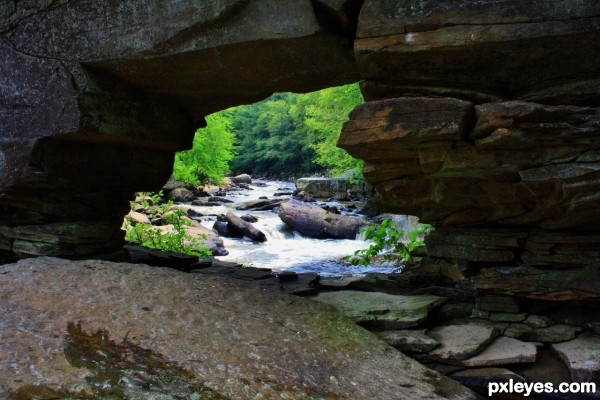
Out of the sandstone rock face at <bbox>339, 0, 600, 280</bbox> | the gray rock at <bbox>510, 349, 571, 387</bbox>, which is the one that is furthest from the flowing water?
the gray rock at <bbox>510, 349, 571, 387</bbox>

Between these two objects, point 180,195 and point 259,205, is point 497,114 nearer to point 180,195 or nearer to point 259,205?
point 259,205

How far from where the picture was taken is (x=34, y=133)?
5.14m

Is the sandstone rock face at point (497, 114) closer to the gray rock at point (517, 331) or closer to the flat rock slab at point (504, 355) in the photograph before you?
the gray rock at point (517, 331)

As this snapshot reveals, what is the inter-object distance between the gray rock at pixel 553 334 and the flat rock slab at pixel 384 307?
2.94 feet

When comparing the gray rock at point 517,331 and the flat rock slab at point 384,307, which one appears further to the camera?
the flat rock slab at point 384,307

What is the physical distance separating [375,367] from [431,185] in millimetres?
1836

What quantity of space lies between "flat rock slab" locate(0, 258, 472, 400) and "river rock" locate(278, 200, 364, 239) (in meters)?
11.3

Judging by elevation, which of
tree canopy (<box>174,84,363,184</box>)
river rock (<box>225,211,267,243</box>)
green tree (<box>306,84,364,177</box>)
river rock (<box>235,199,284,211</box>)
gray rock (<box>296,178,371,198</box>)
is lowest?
river rock (<box>225,211,267,243</box>)

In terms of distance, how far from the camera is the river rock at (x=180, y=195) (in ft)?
76.0

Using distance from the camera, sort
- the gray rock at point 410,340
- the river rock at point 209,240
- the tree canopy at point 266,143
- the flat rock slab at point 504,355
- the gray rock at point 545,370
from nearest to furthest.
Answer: the gray rock at point 545,370, the flat rock slab at point 504,355, the gray rock at point 410,340, the river rock at point 209,240, the tree canopy at point 266,143

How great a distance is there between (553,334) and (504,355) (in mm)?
599

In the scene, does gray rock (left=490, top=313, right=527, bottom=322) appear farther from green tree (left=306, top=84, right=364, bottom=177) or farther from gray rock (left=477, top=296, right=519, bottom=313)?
green tree (left=306, top=84, right=364, bottom=177)

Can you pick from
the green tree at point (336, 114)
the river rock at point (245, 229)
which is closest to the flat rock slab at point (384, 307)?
the green tree at point (336, 114)

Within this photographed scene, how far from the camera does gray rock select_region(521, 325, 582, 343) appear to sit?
13.3 feet
